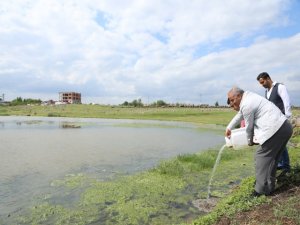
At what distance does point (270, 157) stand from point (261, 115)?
91cm

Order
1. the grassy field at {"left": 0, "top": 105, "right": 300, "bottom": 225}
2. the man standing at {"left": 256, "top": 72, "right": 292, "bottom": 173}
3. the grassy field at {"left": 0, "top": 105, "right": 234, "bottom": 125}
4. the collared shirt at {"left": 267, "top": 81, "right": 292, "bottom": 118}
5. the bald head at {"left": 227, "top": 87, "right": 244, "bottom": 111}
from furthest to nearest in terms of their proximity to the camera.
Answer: the grassy field at {"left": 0, "top": 105, "right": 234, "bottom": 125} < the man standing at {"left": 256, "top": 72, "right": 292, "bottom": 173} < the collared shirt at {"left": 267, "top": 81, "right": 292, "bottom": 118} < the grassy field at {"left": 0, "top": 105, "right": 300, "bottom": 225} < the bald head at {"left": 227, "top": 87, "right": 244, "bottom": 111}

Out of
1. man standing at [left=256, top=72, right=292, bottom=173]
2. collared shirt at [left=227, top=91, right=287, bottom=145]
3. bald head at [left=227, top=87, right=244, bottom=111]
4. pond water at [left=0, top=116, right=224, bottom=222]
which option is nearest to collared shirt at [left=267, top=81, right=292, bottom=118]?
man standing at [left=256, top=72, right=292, bottom=173]

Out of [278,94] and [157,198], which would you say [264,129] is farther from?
[157,198]

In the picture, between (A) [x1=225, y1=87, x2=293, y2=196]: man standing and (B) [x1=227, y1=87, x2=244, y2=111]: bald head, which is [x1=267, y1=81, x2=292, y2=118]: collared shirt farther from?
(B) [x1=227, y1=87, x2=244, y2=111]: bald head

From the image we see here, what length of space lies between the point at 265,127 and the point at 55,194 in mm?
6835

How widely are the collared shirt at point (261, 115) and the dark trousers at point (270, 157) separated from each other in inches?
5.0

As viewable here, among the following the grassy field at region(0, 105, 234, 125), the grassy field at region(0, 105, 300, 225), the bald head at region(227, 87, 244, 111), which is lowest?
the grassy field at region(0, 105, 300, 225)

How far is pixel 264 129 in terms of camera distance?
22.7ft

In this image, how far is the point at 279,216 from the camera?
19.5 ft

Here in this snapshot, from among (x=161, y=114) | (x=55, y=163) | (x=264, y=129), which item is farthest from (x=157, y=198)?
(x=161, y=114)

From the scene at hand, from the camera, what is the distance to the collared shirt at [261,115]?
22.5ft

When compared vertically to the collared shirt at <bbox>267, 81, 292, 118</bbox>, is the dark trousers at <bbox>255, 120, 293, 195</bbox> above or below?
below

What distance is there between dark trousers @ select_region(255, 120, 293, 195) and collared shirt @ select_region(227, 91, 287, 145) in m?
0.13

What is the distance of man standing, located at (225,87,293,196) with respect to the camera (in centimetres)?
688
